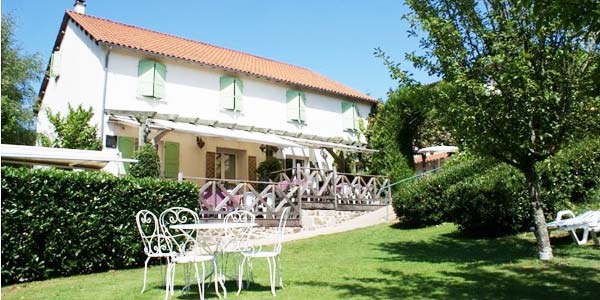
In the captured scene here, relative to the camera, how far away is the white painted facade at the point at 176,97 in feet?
56.9

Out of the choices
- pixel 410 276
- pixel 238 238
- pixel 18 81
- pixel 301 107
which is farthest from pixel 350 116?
pixel 238 238

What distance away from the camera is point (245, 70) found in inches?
836

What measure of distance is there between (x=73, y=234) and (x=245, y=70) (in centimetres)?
1342

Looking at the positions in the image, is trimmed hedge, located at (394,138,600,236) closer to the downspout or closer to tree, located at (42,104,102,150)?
the downspout

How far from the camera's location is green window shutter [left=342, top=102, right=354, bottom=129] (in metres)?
25.2

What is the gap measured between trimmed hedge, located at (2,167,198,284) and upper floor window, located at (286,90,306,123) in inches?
493

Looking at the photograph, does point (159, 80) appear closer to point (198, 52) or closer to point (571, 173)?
point (198, 52)

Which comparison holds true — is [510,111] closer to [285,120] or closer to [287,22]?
[287,22]

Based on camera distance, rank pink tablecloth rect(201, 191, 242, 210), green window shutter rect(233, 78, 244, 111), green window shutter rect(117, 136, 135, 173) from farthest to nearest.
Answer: green window shutter rect(233, 78, 244, 111)
green window shutter rect(117, 136, 135, 173)
pink tablecloth rect(201, 191, 242, 210)

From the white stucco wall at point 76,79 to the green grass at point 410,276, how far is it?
10.2 metres

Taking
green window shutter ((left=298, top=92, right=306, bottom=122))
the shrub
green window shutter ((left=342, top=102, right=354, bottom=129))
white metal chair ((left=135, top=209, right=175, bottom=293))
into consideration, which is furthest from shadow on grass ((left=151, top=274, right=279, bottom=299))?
green window shutter ((left=342, top=102, right=354, bottom=129))

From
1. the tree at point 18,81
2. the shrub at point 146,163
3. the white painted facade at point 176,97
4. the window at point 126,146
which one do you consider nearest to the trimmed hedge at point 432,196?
the shrub at point 146,163

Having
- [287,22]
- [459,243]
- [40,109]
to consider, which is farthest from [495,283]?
[40,109]

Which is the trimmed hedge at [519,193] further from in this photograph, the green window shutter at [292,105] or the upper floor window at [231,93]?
the green window shutter at [292,105]
